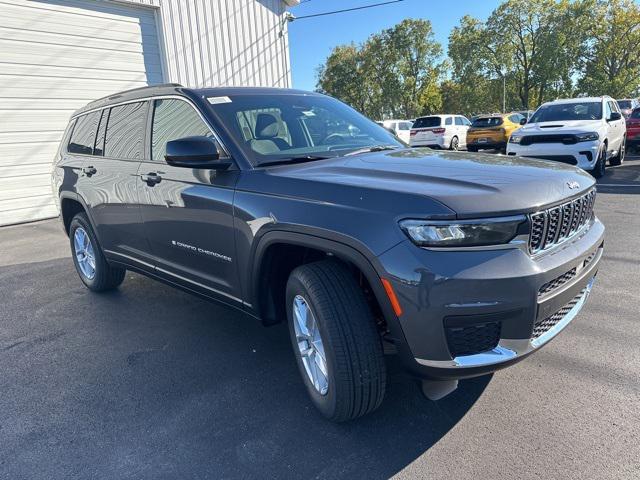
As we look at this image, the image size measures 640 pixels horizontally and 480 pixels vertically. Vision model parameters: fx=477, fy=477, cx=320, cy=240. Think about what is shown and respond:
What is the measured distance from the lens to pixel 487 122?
19.2 m

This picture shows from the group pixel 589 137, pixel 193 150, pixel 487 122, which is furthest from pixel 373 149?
pixel 487 122

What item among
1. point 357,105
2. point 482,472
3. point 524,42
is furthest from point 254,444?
point 357,105

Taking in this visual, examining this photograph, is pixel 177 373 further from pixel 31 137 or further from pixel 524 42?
pixel 524 42

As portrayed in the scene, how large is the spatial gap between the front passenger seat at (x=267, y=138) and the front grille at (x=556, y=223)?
1.59m

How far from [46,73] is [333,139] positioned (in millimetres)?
8776

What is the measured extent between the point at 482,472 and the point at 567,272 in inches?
39.7

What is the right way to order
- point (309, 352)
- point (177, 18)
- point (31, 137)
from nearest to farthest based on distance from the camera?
point (309, 352)
point (31, 137)
point (177, 18)

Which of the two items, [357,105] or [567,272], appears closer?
[567,272]

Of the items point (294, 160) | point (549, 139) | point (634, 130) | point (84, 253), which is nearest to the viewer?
point (294, 160)

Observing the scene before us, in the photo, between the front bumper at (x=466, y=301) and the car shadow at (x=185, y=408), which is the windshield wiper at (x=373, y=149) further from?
the car shadow at (x=185, y=408)

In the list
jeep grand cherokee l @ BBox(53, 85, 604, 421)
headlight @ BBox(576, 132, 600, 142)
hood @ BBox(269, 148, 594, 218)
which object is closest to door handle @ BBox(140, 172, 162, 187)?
jeep grand cherokee l @ BBox(53, 85, 604, 421)

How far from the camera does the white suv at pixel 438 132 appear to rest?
20.1m

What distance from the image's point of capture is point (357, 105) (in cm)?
5372

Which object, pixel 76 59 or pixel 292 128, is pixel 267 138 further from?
pixel 76 59
